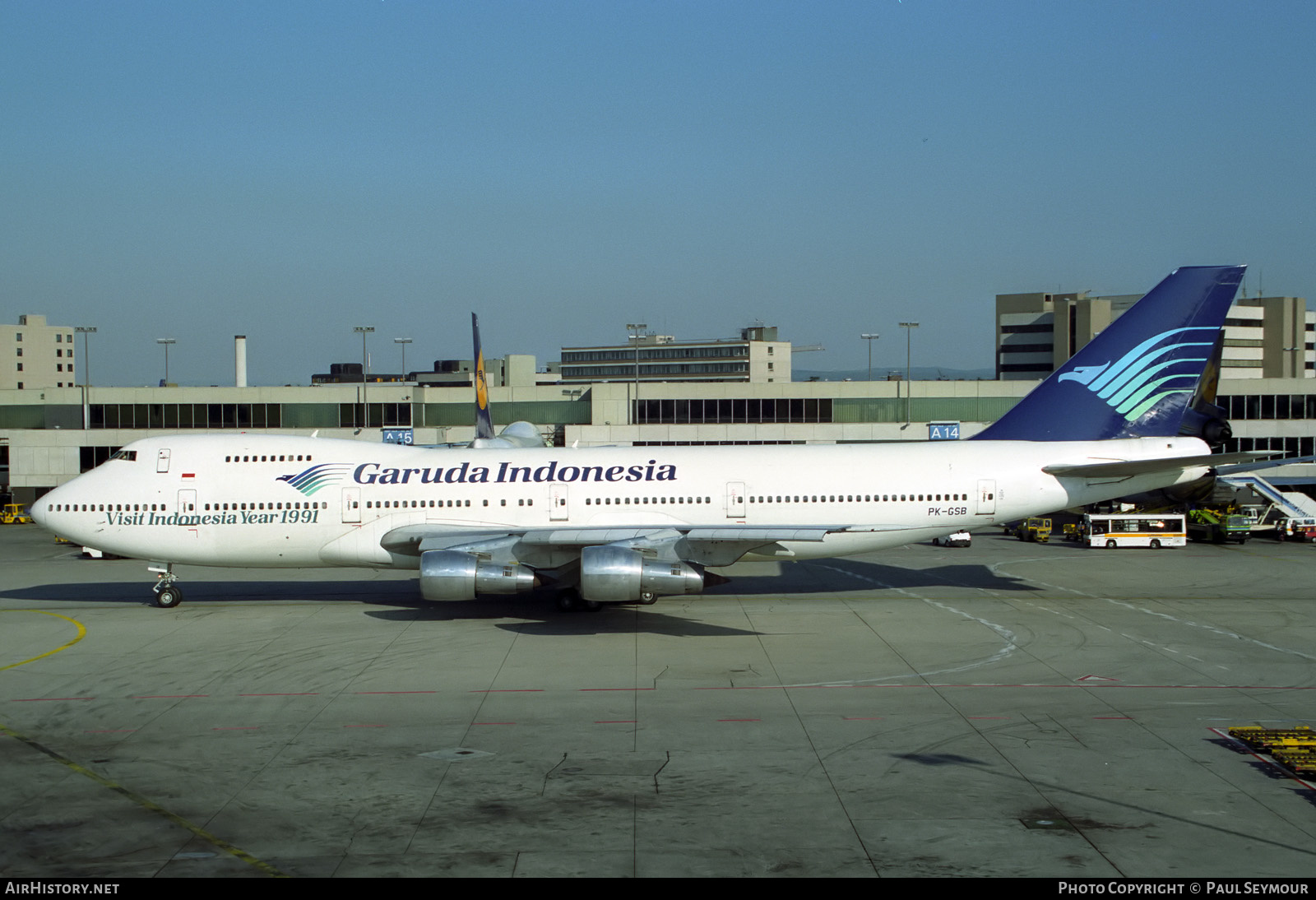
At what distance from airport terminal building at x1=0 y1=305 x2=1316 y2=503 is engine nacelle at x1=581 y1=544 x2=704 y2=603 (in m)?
34.6

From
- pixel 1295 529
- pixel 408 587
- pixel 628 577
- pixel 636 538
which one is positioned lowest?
pixel 408 587

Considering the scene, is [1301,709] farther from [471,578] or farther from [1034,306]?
[1034,306]

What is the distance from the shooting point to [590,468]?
30984 mm

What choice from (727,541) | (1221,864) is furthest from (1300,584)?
(1221,864)

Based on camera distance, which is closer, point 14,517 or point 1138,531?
point 1138,531

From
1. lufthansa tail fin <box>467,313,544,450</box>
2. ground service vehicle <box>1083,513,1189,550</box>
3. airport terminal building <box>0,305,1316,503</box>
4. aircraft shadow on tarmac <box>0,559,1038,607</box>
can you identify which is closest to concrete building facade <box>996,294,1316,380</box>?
airport terminal building <box>0,305,1316,503</box>

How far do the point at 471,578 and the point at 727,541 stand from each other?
662cm

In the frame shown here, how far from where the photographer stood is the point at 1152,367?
3142 centimetres

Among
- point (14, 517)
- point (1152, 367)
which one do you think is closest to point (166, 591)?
point (1152, 367)

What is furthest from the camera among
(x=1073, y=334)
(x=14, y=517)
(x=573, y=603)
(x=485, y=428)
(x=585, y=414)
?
(x=1073, y=334)

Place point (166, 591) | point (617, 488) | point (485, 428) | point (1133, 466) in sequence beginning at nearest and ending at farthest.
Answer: point (1133, 466), point (617, 488), point (166, 591), point (485, 428)

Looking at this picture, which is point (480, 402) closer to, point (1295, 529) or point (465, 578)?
point (465, 578)

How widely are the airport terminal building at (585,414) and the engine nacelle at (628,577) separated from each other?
34.6m

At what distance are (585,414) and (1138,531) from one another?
3531 cm
